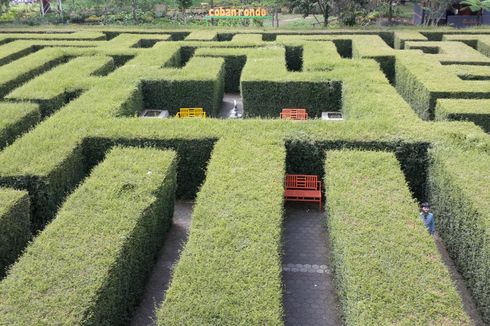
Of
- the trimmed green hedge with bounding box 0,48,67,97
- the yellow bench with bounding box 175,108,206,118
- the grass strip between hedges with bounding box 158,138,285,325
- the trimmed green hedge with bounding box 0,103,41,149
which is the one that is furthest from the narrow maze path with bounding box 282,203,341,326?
the trimmed green hedge with bounding box 0,48,67,97

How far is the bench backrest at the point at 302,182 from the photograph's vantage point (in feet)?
46.4

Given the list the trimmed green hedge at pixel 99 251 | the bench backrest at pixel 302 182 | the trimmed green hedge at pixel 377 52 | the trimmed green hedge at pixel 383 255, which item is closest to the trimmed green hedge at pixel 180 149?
the trimmed green hedge at pixel 99 251

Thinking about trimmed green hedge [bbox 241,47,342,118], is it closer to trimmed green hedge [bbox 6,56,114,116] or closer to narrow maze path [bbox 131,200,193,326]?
trimmed green hedge [bbox 6,56,114,116]

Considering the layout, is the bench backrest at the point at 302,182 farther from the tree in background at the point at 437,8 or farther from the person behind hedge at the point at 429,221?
the tree in background at the point at 437,8

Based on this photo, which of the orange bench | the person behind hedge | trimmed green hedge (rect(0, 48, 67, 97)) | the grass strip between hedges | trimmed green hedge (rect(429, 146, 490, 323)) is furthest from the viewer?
trimmed green hedge (rect(0, 48, 67, 97))

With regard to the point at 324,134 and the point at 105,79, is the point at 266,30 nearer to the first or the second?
the point at 105,79

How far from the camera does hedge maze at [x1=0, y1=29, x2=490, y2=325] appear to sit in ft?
27.7

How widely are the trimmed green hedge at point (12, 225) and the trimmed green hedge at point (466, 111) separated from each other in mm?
12866

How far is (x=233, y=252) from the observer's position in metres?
9.38

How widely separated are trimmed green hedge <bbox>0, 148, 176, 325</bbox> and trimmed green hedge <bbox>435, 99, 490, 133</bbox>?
9.25m

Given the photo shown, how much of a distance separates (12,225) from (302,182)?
777 cm

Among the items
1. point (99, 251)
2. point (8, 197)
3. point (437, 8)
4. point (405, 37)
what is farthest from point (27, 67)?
point (437, 8)

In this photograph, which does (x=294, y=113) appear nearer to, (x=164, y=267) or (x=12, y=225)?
(x=164, y=267)

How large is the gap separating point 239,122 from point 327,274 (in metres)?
5.95
